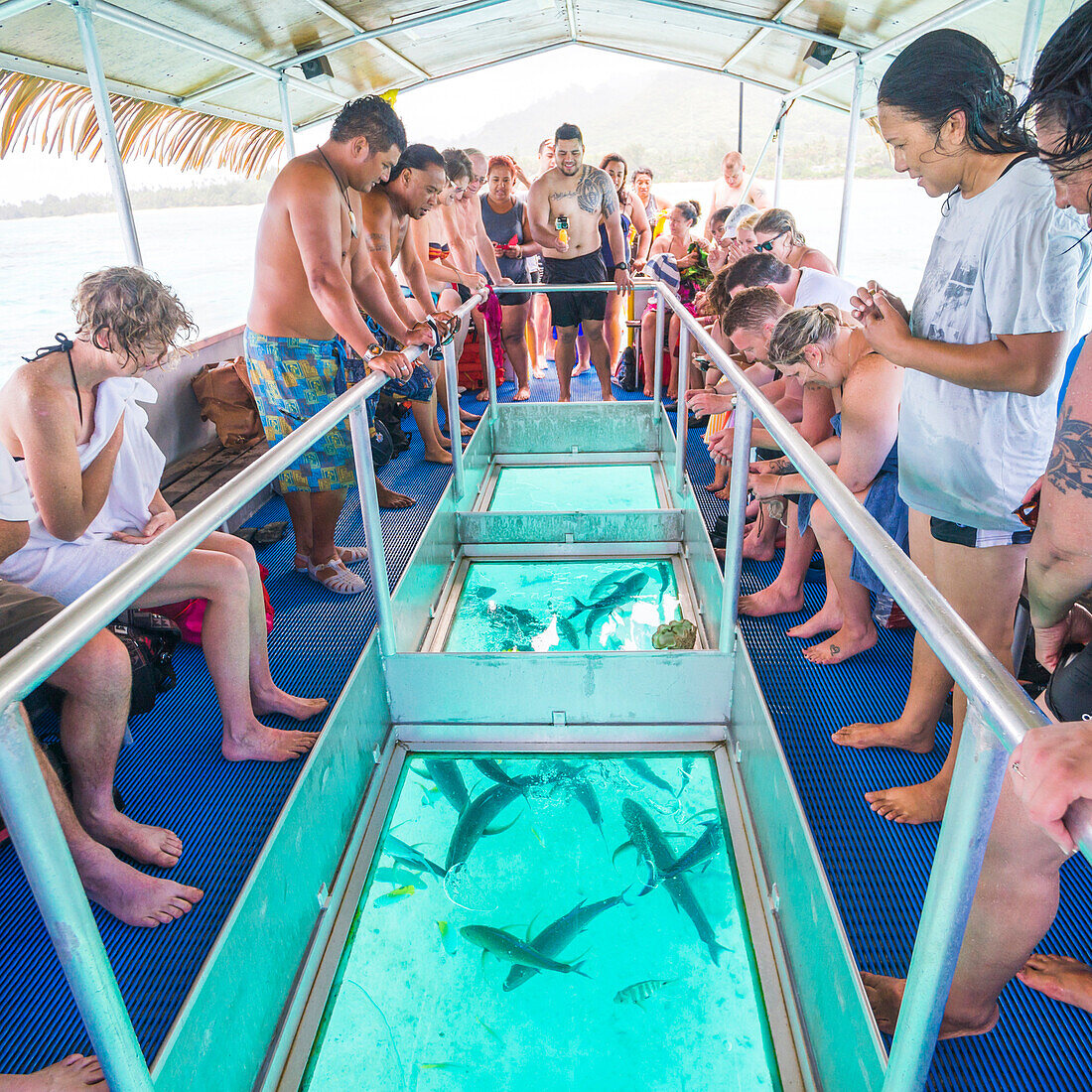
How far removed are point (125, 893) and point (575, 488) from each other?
3396mm

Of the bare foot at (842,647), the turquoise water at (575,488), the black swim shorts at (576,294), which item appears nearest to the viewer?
the bare foot at (842,647)

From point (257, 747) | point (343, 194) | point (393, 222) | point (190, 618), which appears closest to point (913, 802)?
point (257, 747)

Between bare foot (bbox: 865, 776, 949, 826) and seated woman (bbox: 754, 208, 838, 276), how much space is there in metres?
2.40

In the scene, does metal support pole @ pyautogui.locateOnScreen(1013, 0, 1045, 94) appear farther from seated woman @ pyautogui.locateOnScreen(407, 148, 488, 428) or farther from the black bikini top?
the black bikini top

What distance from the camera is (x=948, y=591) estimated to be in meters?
1.66

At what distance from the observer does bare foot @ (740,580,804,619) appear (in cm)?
267

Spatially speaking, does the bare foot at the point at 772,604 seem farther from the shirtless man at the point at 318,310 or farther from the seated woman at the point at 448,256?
the seated woman at the point at 448,256

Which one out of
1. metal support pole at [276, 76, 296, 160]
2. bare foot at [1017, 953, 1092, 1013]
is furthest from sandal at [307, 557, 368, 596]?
metal support pole at [276, 76, 296, 160]

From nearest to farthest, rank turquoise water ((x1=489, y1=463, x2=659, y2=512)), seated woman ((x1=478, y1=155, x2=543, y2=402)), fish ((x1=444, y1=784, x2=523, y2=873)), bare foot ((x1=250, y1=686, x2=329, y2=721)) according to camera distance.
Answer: fish ((x1=444, y1=784, x2=523, y2=873)) → bare foot ((x1=250, y1=686, x2=329, y2=721)) → turquoise water ((x1=489, y1=463, x2=659, y2=512)) → seated woman ((x1=478, y1=155, x2=543, y2=402))

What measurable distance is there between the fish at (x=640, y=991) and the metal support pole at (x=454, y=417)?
2.46 metres

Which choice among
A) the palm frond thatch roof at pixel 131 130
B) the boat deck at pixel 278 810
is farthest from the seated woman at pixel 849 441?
the palm frond thatch roof at pixel 131 130

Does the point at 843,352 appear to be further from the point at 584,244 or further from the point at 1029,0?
the point at 584,244

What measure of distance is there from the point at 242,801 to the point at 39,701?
0.51 m

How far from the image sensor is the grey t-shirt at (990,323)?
Result: 1382 millimetres
